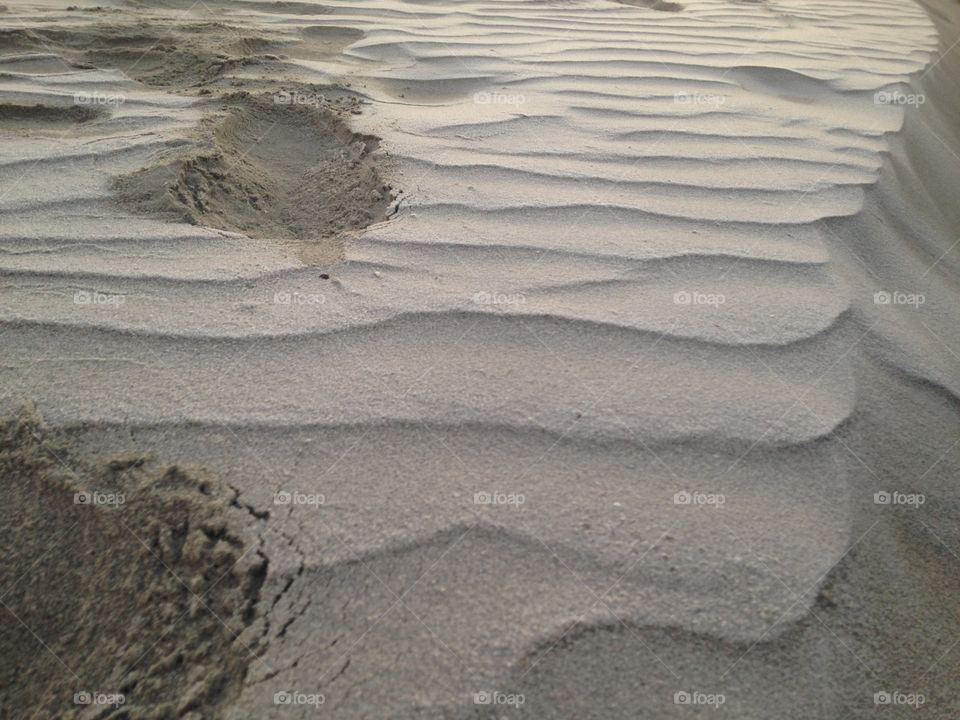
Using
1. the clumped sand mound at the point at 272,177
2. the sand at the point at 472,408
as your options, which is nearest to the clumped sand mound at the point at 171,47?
the sand at the point at 472,408

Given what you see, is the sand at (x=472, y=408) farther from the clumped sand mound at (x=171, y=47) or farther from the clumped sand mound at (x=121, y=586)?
the clumped sand mound at (x=171, y=47)

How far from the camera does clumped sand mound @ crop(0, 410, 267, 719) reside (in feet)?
2.45

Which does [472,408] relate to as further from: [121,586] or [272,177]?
[272,177]

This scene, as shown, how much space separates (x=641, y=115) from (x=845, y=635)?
185 centimetres

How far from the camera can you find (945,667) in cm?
82

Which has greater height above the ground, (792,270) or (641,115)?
(641,115)

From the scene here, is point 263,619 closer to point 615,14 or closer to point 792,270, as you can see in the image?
point 792,270

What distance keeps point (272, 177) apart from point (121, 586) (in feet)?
4.20

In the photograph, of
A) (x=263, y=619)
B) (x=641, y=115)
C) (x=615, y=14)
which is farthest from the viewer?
(x=615, y=14)

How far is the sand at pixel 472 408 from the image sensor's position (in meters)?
0.77

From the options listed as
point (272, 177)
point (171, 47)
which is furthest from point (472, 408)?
point (171, 47)

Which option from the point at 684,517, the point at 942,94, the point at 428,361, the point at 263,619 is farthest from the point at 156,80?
the point at 942,94

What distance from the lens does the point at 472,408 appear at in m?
1.05

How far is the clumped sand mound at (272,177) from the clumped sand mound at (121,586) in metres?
0.70
